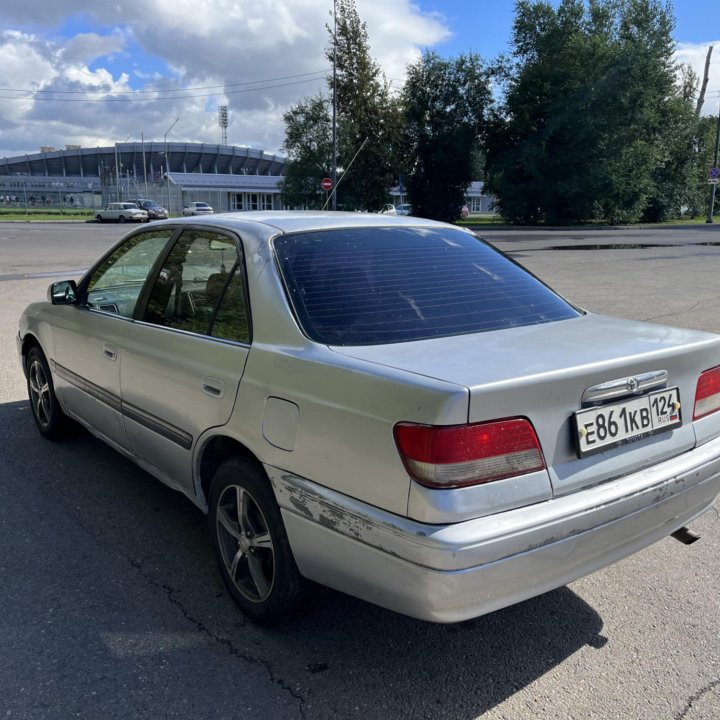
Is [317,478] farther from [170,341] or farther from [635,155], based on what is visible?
[635,155]

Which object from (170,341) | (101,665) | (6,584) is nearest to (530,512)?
(101,665)

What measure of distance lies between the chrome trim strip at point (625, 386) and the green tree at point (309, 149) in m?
43.3

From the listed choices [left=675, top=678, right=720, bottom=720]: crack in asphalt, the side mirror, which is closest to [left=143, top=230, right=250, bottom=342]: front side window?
the side mirror

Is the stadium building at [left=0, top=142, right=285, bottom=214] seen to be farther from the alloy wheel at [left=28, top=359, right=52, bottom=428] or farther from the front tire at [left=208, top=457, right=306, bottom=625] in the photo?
the front tire at [left=208, top=457, right=306, bottom=625]

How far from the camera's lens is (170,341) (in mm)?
3188

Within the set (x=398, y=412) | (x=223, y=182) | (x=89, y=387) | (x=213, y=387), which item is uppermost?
(x=223, y=182)

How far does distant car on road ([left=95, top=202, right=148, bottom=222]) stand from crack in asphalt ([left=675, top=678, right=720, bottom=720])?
167 feet

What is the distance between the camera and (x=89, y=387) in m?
3.94

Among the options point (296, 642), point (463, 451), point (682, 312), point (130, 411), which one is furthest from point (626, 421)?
point (682, 312)

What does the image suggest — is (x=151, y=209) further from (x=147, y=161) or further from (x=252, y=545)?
(x=147, y=161)

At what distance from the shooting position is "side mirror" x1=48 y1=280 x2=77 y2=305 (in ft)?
13.7

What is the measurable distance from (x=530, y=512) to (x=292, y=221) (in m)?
1.77

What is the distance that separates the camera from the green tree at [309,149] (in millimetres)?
44062

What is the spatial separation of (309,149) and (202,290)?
43463mm
